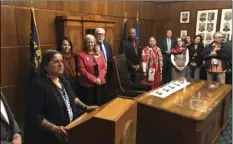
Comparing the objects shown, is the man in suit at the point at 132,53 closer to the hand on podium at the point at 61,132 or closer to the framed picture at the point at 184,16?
the framed picture at the point at 184,16

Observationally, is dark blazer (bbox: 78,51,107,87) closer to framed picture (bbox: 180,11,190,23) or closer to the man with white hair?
the man with white hair

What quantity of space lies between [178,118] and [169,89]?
0.82m

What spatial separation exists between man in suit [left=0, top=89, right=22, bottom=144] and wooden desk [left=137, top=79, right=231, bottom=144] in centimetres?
130

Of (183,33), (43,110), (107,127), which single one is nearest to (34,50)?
(43,110)

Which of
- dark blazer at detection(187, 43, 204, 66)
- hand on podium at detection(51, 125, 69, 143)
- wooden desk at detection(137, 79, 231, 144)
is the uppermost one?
dark blazer at detection(187, 43, 204, 66)

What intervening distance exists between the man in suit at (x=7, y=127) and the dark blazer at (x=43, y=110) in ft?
0.85

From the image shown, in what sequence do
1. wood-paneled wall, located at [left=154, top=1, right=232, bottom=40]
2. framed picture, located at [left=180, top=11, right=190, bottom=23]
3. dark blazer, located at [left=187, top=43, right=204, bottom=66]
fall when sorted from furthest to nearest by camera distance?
framed picture, located at [left=180, top=11, right=190, bottom=23], wood-paneled wall, located at [left=154, top=1, right=232, bottom=40], dark blazer, located at [left=187, top=43, right=204, bottom=66]

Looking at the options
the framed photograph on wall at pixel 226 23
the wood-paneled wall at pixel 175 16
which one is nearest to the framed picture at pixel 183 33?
the wood-paneled wall at pixel 175 16

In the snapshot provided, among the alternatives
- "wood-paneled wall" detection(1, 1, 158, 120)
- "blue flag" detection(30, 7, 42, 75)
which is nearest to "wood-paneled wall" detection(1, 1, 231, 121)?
"wood-paneled wall" detection(1, 1, 158, 120)

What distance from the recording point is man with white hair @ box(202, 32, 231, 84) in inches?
148

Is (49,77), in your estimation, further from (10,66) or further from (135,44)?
(135,44)

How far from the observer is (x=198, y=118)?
1832 millimetres

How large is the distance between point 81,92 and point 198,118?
166cm

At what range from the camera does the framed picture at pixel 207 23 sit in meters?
5.65
